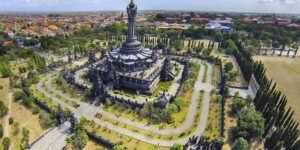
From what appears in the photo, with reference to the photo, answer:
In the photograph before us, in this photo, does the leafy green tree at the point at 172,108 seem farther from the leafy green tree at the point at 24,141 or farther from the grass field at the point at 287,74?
the leafy green tree at the point at 24,141

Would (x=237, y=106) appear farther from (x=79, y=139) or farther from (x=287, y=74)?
(x=287, y=74)

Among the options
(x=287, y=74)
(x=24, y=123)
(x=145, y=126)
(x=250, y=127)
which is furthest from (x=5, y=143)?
(x=287, y=74)

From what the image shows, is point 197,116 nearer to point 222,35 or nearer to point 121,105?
point 121,105

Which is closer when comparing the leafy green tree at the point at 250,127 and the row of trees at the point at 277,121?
the row of trees at the point at 277,121

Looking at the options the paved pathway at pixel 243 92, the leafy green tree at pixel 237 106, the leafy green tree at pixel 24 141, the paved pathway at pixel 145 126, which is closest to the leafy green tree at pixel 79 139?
the paved pathway at pixel 145 126

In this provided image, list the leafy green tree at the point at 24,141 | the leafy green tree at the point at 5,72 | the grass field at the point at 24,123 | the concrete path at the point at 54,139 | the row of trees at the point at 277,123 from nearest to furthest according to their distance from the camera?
the leafy green tree at the point at 24,141 → the row of trees at the point at 277,123 → the concrete path at the point at 54,139 → the grass field at the point at 24,123 → the leafy green tree at the point at 5,72

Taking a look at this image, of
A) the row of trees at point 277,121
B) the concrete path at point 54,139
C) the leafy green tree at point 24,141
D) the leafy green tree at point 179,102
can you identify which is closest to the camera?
the leafy green tree at point 24,141
